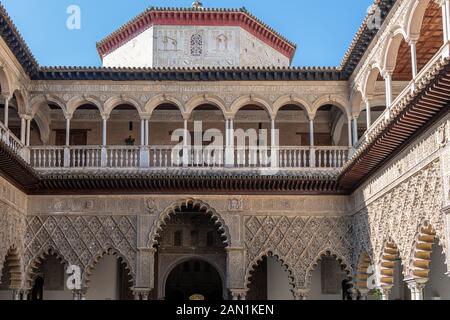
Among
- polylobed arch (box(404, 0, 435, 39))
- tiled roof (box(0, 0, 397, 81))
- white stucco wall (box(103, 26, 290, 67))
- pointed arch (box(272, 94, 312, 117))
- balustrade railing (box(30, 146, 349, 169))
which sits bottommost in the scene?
balustrade railing (box(30, 146, 349, 169))

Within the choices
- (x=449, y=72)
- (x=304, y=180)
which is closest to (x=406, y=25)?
(x=449, y=72)

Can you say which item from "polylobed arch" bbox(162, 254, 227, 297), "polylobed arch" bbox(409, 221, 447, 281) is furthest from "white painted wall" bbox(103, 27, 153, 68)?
"polylobed arch" bbox(409, 221, 447, 281)

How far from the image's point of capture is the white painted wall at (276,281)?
16281 millimetres

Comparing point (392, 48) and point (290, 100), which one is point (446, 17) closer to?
point (392, 48)

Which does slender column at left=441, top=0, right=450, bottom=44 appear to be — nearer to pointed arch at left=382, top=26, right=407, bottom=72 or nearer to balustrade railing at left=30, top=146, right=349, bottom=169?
pointed arch at left=382, top=26, right=407, bottom=72

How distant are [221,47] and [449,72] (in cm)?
1107

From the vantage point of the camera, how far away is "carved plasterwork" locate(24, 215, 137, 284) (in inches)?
562

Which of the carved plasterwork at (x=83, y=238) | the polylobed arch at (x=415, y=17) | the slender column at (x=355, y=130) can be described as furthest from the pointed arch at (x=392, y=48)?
the carved plasterwork at (x=83, y=238)

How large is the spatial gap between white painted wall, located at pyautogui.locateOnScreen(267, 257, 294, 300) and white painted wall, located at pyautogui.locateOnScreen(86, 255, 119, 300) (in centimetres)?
353

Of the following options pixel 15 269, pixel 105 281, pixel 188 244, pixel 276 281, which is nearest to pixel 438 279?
pixel 276 281

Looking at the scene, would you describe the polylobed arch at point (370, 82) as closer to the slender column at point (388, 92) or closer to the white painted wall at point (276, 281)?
the slender column at point (388, 92)

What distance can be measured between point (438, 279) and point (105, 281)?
731 centimetres

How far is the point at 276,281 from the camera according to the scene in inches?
645

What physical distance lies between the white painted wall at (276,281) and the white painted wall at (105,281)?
11.6 ft
